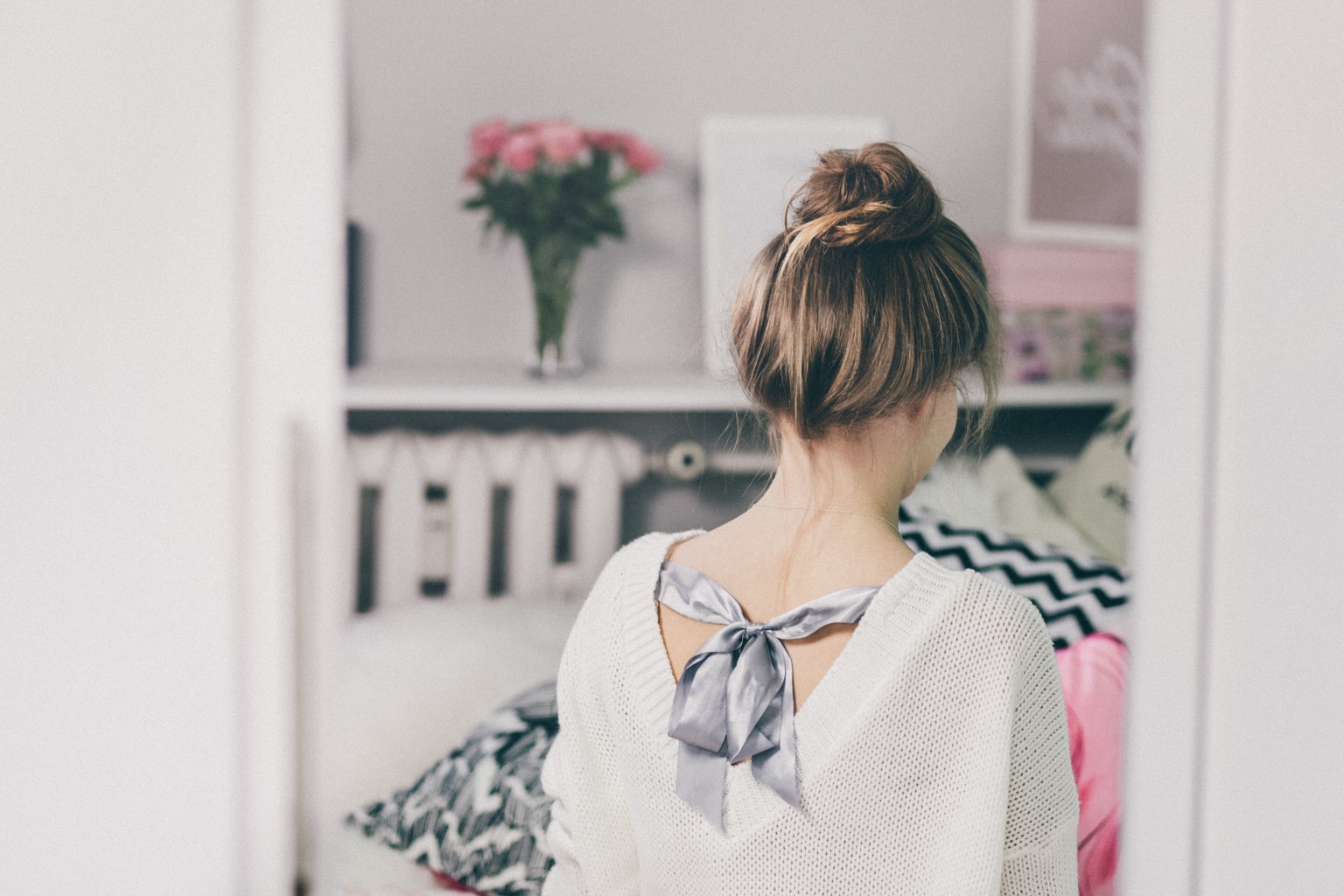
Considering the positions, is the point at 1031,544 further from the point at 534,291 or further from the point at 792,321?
the point at 534,291

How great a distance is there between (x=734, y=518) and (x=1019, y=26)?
4.55ft

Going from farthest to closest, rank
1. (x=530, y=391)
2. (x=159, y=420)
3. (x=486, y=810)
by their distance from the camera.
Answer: (x=530, y=391), (x=486, y=810), (x=159, y=420)

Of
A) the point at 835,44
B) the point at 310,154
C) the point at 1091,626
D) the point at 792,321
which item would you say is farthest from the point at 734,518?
the point at 835,44

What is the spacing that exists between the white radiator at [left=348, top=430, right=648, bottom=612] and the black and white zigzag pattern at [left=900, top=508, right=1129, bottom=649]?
683 mm

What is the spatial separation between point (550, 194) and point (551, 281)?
0.44 feet

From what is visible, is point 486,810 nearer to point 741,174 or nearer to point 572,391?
point 572,391

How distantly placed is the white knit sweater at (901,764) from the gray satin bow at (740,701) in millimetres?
10

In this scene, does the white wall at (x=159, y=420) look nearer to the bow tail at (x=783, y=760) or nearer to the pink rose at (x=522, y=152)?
the bow tail at (x=783, y=760)

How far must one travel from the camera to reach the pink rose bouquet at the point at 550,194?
1.54 meters

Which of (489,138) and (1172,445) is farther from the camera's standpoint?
(489,138)

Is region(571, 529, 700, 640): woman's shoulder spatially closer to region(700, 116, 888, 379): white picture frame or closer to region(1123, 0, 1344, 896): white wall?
region(1123, 0, 1344, 896): white wall

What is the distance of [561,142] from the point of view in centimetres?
152

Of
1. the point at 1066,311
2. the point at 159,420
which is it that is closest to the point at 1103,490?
the point at 1066,311

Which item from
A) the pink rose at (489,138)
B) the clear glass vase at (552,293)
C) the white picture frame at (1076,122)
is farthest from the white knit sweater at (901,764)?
the white picture frame at (1076,122)
